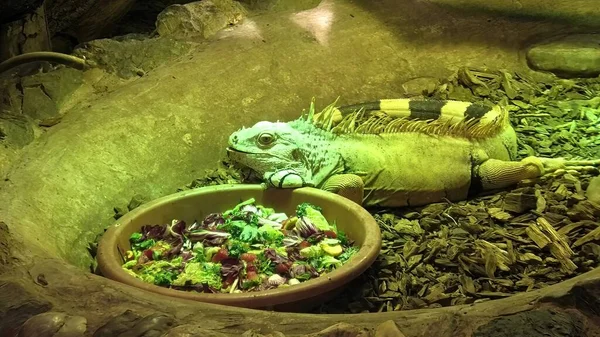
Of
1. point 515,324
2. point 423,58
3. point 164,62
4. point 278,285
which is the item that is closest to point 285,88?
point 164,62

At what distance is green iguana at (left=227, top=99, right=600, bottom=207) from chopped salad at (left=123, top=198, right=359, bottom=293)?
0.33 meters

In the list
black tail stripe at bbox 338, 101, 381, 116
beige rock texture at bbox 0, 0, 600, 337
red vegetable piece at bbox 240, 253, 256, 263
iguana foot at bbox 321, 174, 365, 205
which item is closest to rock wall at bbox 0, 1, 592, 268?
beige rock texture at bbox 0, 0, 600, 337

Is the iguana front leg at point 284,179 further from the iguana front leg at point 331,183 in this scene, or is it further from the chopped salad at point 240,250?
the chopped salad at point 240,250

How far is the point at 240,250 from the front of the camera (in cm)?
349

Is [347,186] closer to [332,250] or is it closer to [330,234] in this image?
[330,234]

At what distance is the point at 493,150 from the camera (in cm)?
439

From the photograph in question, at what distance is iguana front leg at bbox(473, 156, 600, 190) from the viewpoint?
4188 millimetres

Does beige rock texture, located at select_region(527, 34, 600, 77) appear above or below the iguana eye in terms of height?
below

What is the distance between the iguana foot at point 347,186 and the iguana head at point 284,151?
0.30 ft

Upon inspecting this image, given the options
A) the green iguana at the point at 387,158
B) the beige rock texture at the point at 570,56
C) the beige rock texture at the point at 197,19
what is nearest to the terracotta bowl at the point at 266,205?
the green iguana at the point at 387,158

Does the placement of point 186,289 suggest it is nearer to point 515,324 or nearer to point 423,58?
point 515,324

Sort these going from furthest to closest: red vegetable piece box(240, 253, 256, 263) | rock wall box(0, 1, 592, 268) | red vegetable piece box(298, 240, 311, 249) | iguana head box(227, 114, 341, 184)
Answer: iguana head box(227, 114, 341, 184) < rock wall box(0, 1, 592, 268) < red vegetable piece box(298, 240, 311, 249) < red vegetable piece box(240, 253, 256, 263)

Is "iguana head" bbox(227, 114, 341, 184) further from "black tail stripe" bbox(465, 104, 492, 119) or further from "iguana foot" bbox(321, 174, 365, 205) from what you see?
"black tail stripe" bbox(465, 104, 492, 119)

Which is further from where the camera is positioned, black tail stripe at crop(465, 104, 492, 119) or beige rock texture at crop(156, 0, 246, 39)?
beige rock texture at crop(156, 0, 246, 39)
